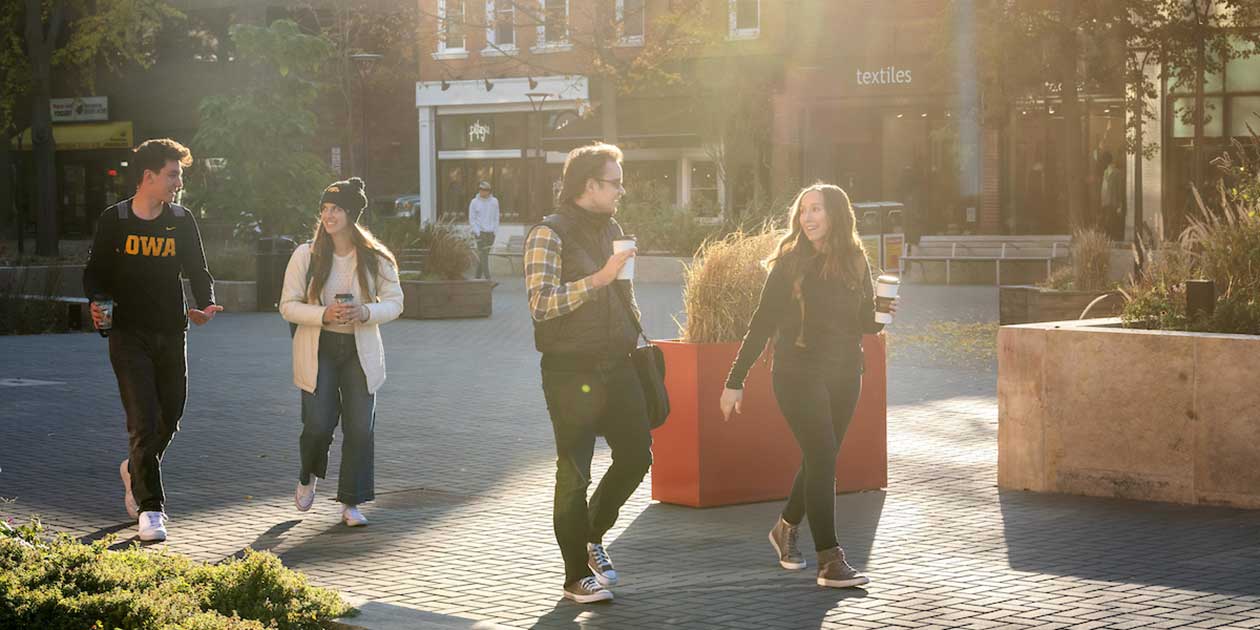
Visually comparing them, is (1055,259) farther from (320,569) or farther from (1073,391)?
(320,569)

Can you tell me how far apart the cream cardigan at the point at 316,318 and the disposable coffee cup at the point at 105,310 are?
2.65 feet

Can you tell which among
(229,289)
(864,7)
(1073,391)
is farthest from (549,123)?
(1073,391)

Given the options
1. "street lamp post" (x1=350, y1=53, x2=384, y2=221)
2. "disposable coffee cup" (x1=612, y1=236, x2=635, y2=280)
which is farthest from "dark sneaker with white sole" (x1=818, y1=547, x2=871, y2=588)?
"street lamp post" (x1=350, y1=53, x2=384, y2=221)

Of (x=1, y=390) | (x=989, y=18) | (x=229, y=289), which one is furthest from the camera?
(x=229, y=289)

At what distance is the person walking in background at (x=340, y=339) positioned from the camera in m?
8.70

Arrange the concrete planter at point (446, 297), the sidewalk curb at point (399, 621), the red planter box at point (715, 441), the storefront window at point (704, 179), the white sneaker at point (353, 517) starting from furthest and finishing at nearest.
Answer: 1. the storefront window at point (704, 179)
2. the concrete planter at point (446, 297)
3. the red planter box at point (715, 441)
4. the white sneaker at point (353, 517)
5. the sidewalk curb at point (399, 621)

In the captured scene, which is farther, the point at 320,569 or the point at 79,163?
the point at 79,163

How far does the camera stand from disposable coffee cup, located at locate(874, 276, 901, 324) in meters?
7.09

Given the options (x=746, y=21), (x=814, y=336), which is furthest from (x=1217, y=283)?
(x=746, y=21)

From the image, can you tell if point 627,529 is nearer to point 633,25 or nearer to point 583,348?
point 583,348

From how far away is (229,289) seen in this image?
1006 inches

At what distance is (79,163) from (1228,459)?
55553 millimetres

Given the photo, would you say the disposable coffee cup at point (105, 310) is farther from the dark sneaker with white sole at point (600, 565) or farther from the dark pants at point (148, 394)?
the dark sneaker with white sole at point (600, 565)

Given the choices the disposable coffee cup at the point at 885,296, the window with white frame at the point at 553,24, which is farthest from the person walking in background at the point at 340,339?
the window with white frame at the point at 553,24
